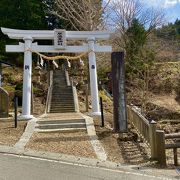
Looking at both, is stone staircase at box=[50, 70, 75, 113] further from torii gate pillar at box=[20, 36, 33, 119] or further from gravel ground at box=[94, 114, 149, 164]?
gravel ground at box=[94, 114, 149, 164]

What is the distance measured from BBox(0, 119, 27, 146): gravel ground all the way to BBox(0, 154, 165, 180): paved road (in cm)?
285

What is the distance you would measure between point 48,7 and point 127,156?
3465 centimetres

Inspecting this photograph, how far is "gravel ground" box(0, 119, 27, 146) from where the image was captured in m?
12.3

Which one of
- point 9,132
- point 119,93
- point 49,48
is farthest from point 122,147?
point 49,48

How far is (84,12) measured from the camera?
3369 cm

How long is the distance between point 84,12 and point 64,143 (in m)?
23.6

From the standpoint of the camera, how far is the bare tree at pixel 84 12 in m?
32.5

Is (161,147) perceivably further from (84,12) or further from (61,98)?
(84,12)

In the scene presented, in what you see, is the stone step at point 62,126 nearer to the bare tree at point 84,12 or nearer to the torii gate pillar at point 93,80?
the torii gate pillar at point 93,80

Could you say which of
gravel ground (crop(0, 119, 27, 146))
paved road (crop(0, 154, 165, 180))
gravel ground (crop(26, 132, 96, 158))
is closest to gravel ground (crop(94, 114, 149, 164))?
gravel ground (crop(26, 132, 96, 158))

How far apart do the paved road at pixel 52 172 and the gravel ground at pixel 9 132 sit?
2845 mm

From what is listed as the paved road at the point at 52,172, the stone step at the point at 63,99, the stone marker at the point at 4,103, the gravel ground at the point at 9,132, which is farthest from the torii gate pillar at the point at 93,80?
the paved road at the point at 52,172

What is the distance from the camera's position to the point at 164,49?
42.6 m

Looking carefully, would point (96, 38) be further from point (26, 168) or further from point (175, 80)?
point (175, 80)
